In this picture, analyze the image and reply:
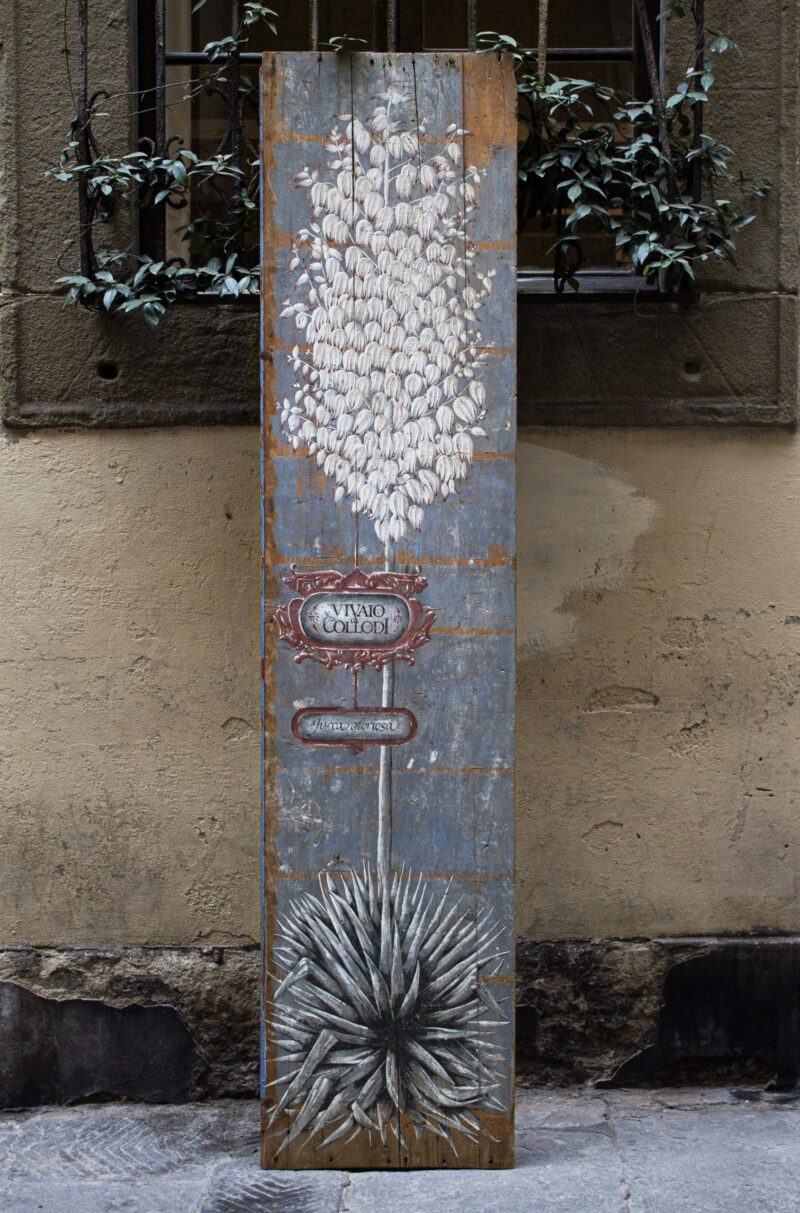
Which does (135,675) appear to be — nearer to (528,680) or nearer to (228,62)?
(528,680)

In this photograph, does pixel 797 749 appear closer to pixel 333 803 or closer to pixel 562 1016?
pixel 562 1016

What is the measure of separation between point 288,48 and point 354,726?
7.85 feet

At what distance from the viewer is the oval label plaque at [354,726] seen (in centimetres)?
322

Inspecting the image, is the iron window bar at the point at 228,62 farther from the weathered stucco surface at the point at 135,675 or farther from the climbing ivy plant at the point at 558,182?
the weathered stucco surface at the point at 135,675

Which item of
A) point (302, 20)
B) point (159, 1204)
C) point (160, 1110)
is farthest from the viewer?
point (302, 20)

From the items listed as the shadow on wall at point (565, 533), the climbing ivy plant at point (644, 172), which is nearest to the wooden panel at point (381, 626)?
the climbing ivy plant at point (644, 172)

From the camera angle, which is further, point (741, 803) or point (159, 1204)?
point (741, 803)

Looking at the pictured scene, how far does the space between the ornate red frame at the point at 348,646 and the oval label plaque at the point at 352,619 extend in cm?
1

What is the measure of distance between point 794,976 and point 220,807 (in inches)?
74.5

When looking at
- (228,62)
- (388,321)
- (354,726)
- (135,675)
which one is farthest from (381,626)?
(228,62)

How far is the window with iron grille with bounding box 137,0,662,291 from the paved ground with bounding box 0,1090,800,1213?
2.63m

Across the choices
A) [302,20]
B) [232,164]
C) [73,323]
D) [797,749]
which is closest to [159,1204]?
[797,749]

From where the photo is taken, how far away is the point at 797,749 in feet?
12.4

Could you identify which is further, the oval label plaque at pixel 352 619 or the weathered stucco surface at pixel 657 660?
the weathered stucco surface at pixel 657 660
